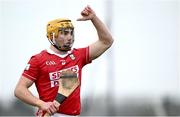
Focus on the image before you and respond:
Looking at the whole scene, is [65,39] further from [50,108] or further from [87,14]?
[50,108]

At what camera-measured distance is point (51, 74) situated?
12312 mm

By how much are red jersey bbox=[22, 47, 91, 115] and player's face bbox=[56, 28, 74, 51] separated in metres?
0.16

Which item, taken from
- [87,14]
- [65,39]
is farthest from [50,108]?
[87,14]

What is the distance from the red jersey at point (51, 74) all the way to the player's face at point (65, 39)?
0.16m

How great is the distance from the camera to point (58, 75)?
1229cm

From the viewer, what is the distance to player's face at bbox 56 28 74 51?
12.2m

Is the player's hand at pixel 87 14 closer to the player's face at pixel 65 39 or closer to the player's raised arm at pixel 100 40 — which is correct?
the player's raised arm at pixel 100 40

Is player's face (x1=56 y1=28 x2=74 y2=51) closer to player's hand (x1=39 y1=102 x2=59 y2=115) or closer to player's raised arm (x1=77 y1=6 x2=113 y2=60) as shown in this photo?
player's raised arm (x1=77 y1=6 x2=113 y2=60)

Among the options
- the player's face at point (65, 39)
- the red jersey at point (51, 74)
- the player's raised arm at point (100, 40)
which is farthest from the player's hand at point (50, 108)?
the player's raised arm at point (100, 40)

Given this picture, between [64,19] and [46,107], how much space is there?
1057 mm

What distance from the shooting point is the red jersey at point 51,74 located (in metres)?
12.3

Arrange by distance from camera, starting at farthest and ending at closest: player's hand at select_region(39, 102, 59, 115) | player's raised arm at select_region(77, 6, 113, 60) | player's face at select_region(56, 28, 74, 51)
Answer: player's raised arm at select_region(77, 6, 113, 60), player's face at select_region(56, 28, 74, 51), player's hand at select_region(39, 102, 59, 115)

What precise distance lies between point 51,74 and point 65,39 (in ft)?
1.33

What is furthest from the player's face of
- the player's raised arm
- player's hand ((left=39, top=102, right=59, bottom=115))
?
player's hand ((left=39, top=102, right=59, bottom=115))
